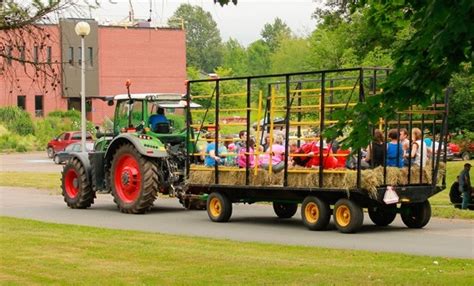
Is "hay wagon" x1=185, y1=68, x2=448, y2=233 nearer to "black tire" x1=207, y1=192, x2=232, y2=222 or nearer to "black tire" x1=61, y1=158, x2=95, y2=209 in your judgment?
"black tire" x1=207, y1=192, x2=232, y2=222

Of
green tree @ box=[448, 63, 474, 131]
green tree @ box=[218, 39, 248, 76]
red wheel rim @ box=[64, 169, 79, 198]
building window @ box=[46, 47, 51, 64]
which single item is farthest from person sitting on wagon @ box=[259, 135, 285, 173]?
green tree @ box=[218, 39, 248, 76]

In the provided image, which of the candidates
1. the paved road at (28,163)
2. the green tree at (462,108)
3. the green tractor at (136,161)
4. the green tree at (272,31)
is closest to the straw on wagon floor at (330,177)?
the green tractor at (136,161)

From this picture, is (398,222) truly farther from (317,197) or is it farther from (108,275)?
(108,275)

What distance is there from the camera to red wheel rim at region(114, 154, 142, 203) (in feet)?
77.7

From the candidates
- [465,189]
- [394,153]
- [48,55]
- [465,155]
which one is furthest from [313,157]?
[465,155]

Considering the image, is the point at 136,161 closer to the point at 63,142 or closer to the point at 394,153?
the point at 394,153

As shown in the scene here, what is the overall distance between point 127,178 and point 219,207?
3304 millimetres

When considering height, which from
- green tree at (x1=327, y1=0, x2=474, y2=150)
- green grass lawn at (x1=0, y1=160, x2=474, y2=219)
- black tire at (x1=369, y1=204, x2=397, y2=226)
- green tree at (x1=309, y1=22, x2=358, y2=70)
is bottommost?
green grass lawn at (x1=0, y1=160, x2=474, y2=219)

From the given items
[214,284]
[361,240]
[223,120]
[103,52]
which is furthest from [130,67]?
A: [214,284]

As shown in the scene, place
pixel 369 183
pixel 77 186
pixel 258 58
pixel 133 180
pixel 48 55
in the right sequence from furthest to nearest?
pixel 258 58 < pixel 77 186 < pixel 133 180 < pixel 369 183 < pixel 48 55

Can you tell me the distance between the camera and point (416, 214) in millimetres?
19547

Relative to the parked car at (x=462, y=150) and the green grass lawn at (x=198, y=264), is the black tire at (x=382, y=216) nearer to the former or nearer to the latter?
the green grass lawn at (x=198, y=264)

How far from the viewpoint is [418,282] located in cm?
1177

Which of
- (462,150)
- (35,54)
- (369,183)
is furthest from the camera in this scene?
(462,150)
